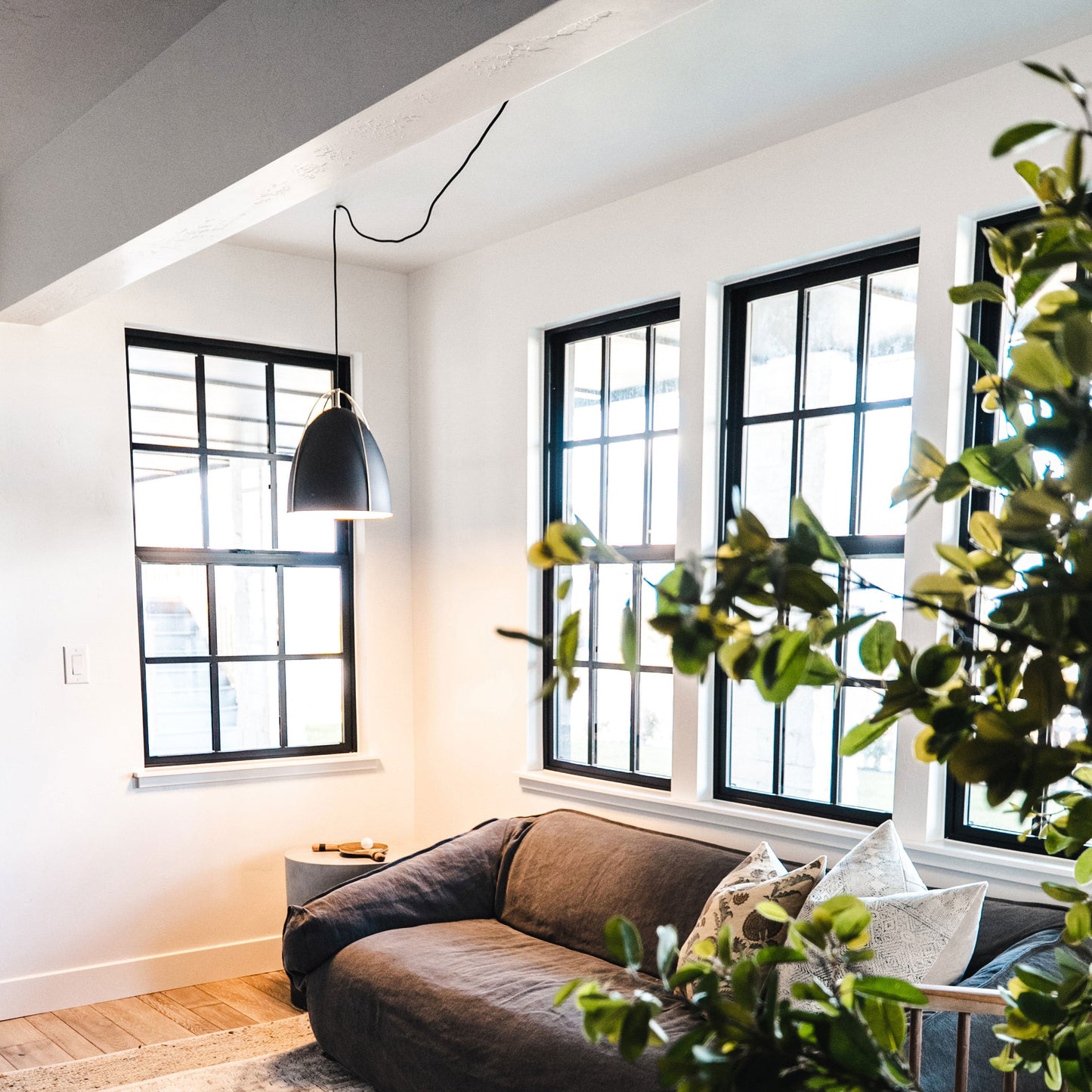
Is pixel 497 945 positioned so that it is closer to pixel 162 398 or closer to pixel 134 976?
pixel 134 976

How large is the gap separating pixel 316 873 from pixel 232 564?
1.26 m

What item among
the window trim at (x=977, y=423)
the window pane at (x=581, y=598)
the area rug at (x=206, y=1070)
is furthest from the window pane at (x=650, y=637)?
the area rug at (x=206, y=1070)

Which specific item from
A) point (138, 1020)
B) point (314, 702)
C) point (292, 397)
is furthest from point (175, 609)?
point (138, 1020)

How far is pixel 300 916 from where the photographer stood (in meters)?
3.47

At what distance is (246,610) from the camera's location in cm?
439

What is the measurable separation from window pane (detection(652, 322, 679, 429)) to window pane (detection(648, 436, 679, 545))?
8 centimetres

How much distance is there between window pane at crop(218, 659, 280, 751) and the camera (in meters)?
4.34

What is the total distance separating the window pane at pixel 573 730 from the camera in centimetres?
414

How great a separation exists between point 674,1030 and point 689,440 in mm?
1793

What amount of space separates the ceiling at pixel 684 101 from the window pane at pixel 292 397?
22.5 inches

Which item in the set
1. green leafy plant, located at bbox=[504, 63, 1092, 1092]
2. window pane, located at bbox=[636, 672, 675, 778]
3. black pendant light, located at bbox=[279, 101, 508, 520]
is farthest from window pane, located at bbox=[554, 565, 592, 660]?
green leafy plant, located at bbox=[504, 63, 1092, 1092]

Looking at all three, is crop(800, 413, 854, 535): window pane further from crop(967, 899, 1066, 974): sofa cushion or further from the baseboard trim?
the baseboard trim

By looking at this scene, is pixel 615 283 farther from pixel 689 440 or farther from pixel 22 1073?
pixel 22 1073

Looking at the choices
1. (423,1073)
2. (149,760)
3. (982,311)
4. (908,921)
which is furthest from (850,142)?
(149,760)
